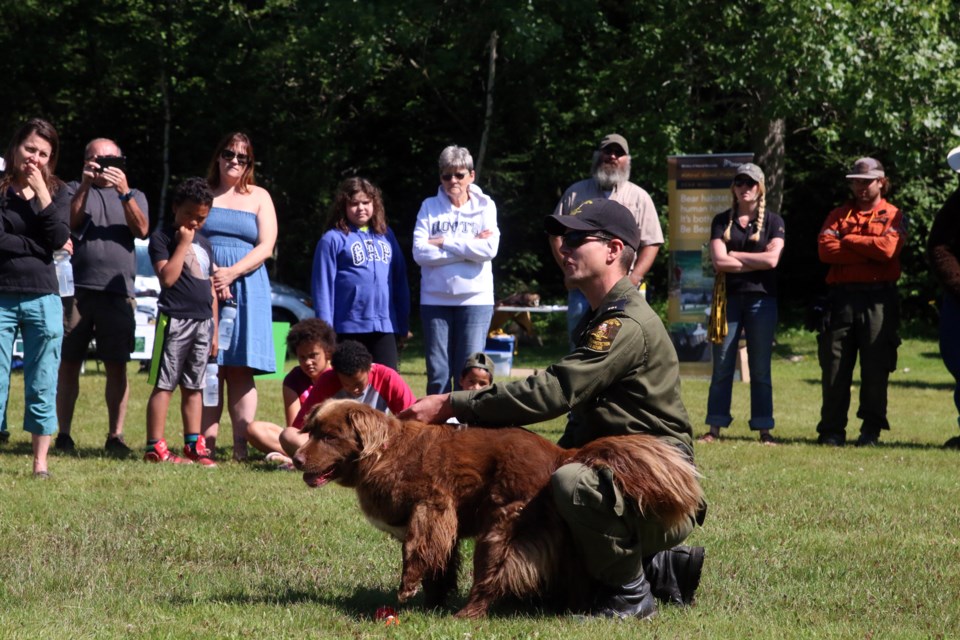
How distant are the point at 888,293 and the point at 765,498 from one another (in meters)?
3.93

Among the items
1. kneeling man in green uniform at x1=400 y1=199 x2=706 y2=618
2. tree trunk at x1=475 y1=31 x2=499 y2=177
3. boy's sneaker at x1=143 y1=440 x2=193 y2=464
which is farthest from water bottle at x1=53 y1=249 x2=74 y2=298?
tree trunk at x1=475 y1=31 x2=499 y2=177

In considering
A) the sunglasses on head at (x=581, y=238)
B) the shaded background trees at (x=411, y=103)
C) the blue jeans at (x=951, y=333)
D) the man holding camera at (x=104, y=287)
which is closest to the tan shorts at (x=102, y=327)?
the man holding camera at (x=104, y=287)

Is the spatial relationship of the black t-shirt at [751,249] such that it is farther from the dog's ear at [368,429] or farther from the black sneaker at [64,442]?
the dog's ear at [368,429]

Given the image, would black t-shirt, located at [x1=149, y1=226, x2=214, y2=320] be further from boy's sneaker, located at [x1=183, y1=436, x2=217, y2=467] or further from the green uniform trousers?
the green uniform trousers

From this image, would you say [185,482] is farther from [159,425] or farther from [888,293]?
[888,293]

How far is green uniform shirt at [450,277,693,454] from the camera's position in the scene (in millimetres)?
4531

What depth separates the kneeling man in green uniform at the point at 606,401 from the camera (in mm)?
4480

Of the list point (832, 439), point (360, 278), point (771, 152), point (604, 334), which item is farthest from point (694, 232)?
point (604, 334)

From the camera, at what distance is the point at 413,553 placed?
450 centimetres

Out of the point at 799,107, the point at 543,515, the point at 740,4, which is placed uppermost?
the point at 740,4

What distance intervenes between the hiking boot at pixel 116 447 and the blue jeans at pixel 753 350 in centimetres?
500

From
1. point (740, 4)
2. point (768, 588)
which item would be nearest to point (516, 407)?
point (768, 588)

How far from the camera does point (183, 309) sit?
855cm

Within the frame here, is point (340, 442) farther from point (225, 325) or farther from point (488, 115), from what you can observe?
point (488, 115)
